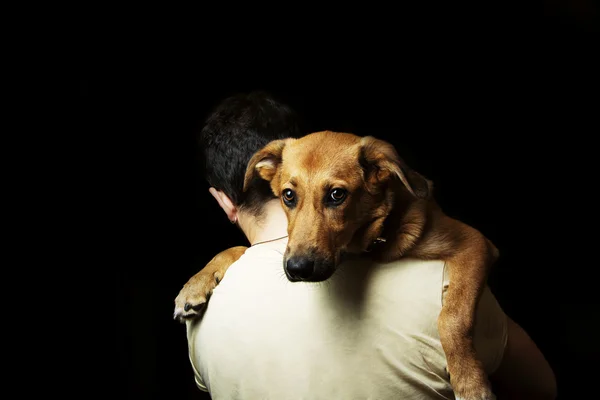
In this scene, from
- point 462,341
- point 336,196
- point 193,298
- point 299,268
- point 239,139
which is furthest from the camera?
point 239,139

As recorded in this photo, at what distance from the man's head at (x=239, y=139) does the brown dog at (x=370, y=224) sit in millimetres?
196

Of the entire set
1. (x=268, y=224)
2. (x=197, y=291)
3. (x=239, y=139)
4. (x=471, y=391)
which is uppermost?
(x=239, y=139)

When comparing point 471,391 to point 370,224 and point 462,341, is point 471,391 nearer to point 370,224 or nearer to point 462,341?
point 462,341

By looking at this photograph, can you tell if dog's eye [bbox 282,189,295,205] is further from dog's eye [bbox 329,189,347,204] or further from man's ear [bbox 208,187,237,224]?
man's ear [bbox 208,187,237,224]

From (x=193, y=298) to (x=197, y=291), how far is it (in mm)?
41

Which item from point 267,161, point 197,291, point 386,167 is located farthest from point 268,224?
point 386,167

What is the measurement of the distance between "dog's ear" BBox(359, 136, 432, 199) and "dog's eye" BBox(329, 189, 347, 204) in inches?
5.4

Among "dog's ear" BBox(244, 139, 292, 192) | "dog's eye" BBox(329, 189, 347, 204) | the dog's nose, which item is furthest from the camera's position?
"dog's ear" BBox(244, 139, 292, 192)

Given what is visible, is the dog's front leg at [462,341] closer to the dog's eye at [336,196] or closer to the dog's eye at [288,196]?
the dog's eye at [336,196]

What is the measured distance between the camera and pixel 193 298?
7.88 ft

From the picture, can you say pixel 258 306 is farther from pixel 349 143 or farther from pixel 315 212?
pixel 349 143

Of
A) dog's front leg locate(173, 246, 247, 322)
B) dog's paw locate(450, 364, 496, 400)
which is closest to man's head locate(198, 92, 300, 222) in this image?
dog's front leg locate(173, 246, 247, 322)

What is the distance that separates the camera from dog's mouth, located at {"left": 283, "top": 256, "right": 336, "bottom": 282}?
191cm

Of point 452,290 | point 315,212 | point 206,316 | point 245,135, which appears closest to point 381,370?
point 452,290
